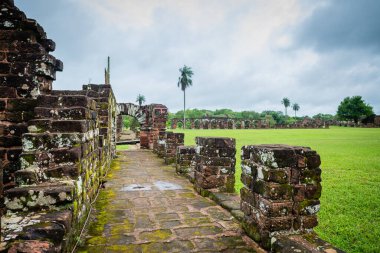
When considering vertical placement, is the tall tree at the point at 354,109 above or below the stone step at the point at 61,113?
above

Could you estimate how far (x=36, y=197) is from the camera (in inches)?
113

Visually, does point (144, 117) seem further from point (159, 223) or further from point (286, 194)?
point (286, 194)

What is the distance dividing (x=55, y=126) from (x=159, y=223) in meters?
2.01

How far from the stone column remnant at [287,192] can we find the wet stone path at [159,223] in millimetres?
422

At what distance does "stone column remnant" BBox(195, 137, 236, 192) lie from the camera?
549cm

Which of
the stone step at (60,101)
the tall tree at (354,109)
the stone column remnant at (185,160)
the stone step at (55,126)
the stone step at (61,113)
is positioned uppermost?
the tall tree at (354,109)

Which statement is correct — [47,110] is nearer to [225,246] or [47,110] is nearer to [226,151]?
[225,246]

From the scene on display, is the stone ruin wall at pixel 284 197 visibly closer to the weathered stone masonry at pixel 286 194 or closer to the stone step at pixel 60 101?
the weathered stone masonry at pixel 286 194

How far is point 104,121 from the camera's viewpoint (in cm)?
880

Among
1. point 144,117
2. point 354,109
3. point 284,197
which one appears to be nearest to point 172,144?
point 144,117

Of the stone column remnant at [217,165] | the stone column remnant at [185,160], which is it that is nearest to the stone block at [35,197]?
the stone column remnant at [217,165]

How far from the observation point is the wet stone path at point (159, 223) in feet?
10.5

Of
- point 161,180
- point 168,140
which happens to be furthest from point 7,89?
point 168,140

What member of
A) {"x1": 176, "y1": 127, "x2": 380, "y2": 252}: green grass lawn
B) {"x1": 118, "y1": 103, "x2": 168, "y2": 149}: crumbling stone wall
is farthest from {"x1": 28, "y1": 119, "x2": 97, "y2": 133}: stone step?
{"x1": 118, "y1": 103, "x2": 168, "y2": 149}: crumbling stone wall
